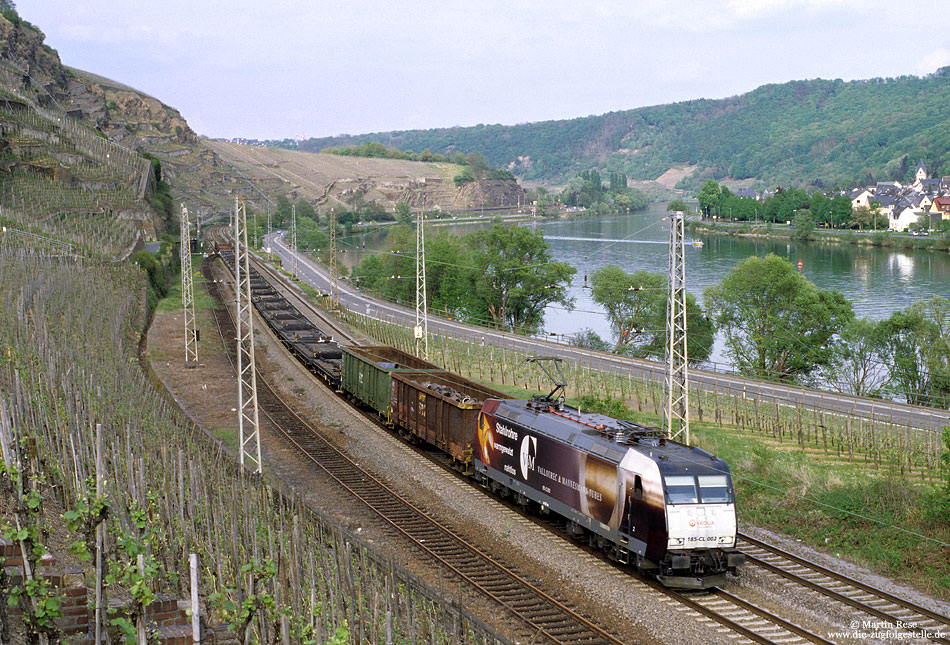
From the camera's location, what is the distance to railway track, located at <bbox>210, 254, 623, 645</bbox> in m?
16.8

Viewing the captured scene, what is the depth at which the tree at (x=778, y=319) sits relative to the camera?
67625 mm

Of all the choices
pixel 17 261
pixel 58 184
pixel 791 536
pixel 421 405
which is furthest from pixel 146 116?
pixel 791 536

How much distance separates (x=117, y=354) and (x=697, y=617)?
23923mm

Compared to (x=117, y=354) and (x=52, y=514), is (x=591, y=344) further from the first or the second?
(x=52, y=514)

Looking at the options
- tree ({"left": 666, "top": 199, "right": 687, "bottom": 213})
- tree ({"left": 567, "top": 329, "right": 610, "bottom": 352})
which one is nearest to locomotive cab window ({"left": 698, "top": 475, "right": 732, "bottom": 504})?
tree ({"left": 666, "top": 199, "right": 687, "bottom": 213})

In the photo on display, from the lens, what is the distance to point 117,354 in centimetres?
3197

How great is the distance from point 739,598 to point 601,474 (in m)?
4.10

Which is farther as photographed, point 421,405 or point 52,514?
point 421,405

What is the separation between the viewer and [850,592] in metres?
18.8

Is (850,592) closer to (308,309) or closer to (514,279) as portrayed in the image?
(308,309)

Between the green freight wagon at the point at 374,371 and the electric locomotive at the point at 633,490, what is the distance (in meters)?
11.2

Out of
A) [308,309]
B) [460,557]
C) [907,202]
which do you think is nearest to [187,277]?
[308,309]

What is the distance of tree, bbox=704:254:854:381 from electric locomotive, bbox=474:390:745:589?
47.0 metres

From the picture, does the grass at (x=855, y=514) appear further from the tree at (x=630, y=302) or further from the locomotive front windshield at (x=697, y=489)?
the tree at (x=630, y=302)
